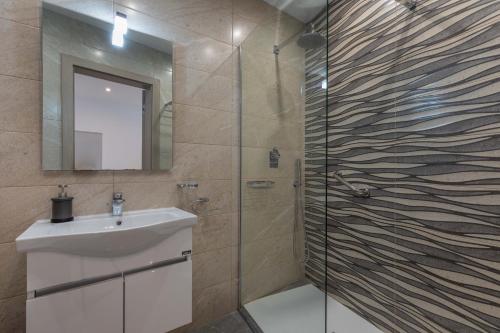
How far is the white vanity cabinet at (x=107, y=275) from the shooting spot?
0.86 metres

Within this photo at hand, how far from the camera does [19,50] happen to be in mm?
1082

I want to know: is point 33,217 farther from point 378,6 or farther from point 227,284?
point 378,6

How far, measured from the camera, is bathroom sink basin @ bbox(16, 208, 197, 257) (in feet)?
2.80

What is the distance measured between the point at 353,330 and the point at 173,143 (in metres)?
1.76

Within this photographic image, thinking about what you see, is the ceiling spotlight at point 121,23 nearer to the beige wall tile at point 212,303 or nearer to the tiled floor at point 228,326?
the beige wall tile at point 212,303

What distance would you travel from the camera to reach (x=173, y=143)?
4.84ft

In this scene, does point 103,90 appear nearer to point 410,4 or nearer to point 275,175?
point 275,175

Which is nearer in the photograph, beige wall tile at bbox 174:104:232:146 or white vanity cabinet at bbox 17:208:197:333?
white vanity cabinet at bbox 17:208:197:333

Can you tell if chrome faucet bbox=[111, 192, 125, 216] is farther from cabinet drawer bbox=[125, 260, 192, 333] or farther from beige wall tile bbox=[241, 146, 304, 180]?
beige wall tile bbox=[241, 146, 304, 180]

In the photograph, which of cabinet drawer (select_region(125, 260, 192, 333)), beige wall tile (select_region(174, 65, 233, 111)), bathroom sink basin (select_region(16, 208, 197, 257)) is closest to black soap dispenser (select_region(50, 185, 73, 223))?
bathroom sink basin (select_region(16, 208, 197, 257))

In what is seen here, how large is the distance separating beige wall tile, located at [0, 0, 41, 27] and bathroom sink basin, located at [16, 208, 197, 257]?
0.99m

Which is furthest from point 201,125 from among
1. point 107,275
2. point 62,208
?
point 107,275

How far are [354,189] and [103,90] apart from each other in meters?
1.77

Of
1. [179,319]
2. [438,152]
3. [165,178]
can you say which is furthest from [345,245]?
[165,178]
